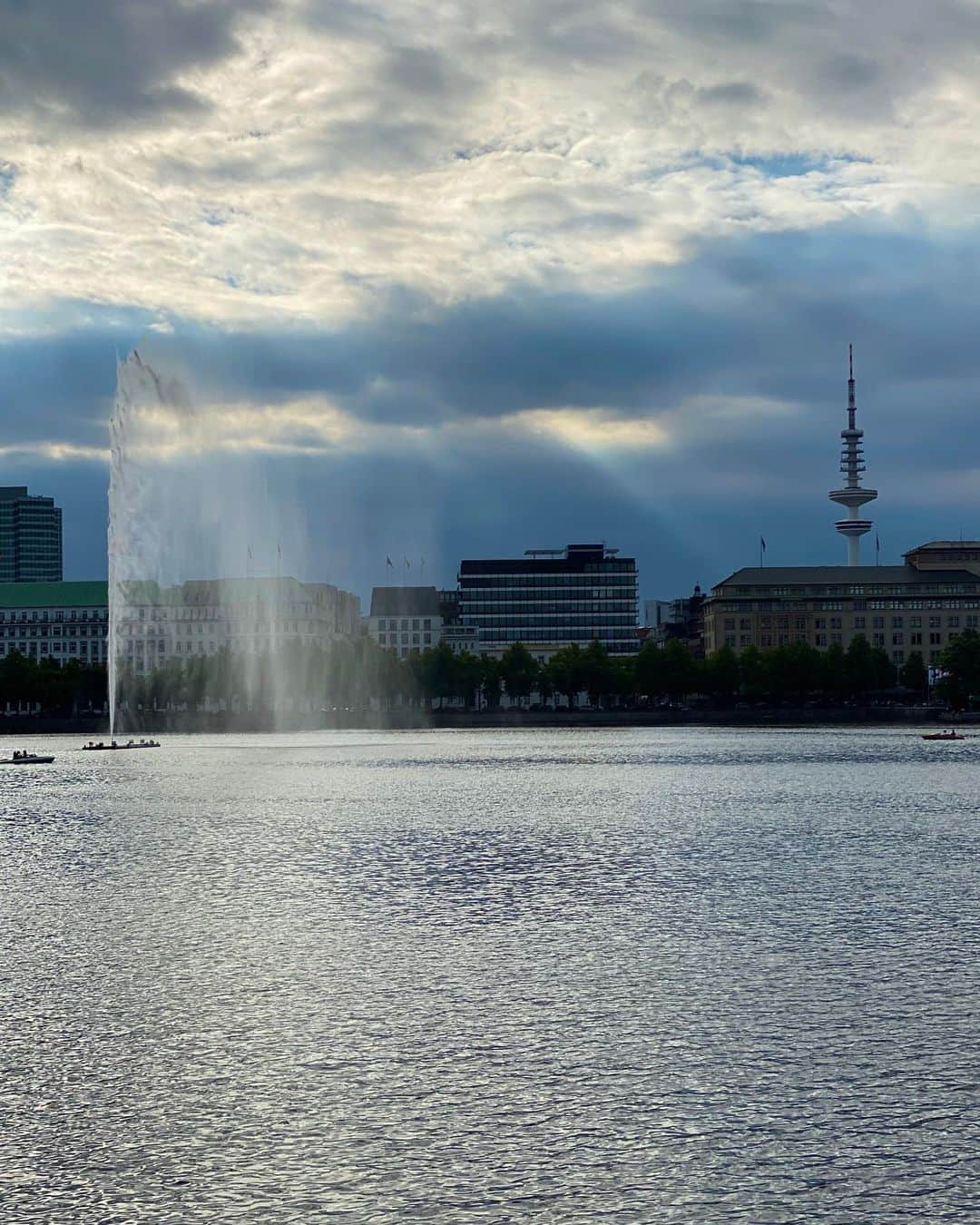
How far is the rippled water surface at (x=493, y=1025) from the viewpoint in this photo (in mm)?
15812

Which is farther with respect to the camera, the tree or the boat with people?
the tree

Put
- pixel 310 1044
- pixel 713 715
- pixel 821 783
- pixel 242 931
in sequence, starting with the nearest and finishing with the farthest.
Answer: pixel 310 1044 < pixel 242 931 < pixel 821 783 < pixel 713 715

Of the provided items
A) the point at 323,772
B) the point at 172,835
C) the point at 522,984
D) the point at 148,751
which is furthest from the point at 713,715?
the point at 522,984

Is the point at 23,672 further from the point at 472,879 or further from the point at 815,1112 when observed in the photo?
the point at 815,1112

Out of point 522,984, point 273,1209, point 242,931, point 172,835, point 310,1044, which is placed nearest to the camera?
point 273,1209

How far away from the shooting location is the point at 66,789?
249ft

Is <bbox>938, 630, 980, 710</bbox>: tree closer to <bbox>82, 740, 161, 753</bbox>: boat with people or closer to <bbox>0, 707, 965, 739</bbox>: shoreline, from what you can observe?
<bbox>0, 707, 965, 739</bbox>: shoreline

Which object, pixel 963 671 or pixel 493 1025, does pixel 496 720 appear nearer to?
pixel 963 671

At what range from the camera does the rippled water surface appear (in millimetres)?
15812

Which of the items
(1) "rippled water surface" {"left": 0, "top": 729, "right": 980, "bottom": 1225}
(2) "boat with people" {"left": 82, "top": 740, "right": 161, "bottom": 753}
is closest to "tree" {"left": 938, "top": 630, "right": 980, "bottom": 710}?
(2) "boat with people" {"left": 82, "top": 740, "right": 161, "bottom": 753}

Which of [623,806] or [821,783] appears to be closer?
[623,806]

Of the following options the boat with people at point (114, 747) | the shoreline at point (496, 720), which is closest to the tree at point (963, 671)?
the shoreline at point (496, 720)

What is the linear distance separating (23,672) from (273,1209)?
619ft

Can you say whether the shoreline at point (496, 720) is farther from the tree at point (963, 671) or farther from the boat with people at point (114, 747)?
the boat with people at point (114, 747)
